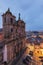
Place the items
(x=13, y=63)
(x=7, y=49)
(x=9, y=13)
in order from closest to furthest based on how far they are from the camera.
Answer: (x=7, y=49) < (x=13, y=63) < (x=9, y=13)

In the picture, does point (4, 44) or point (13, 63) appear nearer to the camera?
point (4, 44)

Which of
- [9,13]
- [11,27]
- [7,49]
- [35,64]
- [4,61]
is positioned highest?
[9,13]

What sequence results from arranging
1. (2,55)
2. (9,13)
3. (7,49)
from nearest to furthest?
(2,55)
(7,49)
(9,13)

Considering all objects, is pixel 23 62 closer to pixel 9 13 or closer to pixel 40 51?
pixel 9 13

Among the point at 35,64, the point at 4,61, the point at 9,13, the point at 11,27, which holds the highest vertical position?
the point at 9,13

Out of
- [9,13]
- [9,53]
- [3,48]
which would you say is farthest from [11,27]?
Answer: [3,48]

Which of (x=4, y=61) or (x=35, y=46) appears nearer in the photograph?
(x=4, y=61)

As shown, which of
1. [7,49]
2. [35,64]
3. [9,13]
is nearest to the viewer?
[7,49]

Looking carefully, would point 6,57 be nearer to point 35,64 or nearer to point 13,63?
point 13,63

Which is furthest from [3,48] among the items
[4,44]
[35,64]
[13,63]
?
[35,64]

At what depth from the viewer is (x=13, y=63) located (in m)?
16.8

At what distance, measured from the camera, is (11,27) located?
19.1m

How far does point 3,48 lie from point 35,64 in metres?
7.88

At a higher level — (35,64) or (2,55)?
(2,55)
